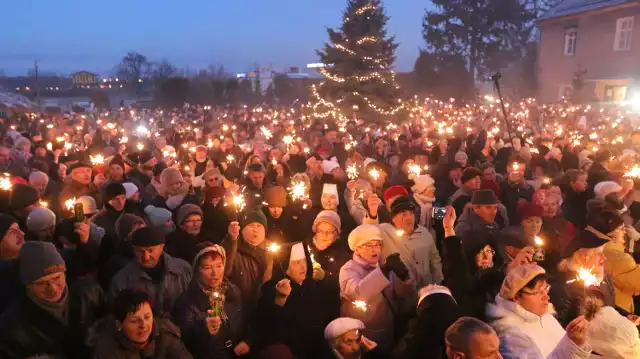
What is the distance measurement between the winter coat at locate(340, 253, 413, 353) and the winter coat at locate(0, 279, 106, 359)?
1.89 m

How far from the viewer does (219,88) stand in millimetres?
41750

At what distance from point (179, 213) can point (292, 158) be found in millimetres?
4918

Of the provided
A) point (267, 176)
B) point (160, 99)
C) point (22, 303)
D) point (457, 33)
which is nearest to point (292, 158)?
point (267, 176)

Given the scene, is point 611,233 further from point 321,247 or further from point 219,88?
point 219,88

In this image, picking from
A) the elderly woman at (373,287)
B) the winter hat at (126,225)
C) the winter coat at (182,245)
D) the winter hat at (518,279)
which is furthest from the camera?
the winter coat at (182,245)

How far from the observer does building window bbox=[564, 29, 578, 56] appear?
3192 centimetres

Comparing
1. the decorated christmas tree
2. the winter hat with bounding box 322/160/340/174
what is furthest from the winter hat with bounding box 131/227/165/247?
the decorated christmas tree

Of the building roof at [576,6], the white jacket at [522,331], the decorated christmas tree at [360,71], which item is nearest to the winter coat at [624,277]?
the white jacket at [522,331]

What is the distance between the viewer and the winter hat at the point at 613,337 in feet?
11.4

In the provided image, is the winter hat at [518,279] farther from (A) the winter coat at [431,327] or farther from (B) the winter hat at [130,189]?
(B) the winter hat at [130,189]

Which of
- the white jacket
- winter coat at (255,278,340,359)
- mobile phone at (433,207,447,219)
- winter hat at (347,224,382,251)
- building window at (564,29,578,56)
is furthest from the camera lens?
building window at (564,29,578,56)

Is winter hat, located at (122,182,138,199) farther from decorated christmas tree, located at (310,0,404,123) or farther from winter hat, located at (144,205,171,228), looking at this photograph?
decorated christmas tree, located at (310,0,404,123)

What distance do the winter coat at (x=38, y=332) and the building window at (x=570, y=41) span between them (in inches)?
1327

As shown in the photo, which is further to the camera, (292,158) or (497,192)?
(292,158)
